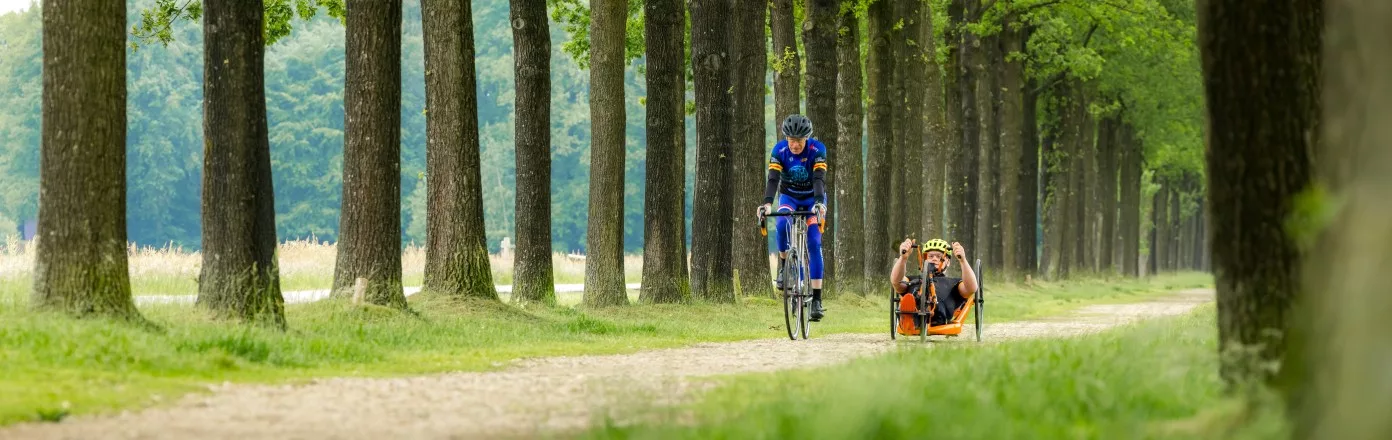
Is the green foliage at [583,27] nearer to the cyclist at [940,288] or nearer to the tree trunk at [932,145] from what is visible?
the tree trunk at [932,145]

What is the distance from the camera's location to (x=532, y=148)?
A: 799 inches

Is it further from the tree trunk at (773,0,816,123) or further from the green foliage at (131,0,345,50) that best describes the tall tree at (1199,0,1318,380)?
the tree trunk at (773,0,816,123)

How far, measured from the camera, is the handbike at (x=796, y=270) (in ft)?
50.0

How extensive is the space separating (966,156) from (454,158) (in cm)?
2336

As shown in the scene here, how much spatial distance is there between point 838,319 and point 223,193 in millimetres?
10436

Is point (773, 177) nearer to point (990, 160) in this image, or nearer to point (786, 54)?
point (786, 54)

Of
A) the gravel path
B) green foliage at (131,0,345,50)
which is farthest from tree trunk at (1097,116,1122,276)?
the gravel path

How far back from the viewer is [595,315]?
20078mm

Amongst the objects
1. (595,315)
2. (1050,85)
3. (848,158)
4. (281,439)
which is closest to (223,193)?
(595,315)

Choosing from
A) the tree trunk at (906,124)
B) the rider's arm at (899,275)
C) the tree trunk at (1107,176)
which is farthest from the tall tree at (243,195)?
the tree trunk at (1107,176)

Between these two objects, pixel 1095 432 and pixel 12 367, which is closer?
pixel 1095 432

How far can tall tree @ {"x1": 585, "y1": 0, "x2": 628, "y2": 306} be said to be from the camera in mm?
21250

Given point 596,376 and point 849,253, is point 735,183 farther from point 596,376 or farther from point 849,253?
point 596,376

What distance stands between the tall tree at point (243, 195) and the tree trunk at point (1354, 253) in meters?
10.0
